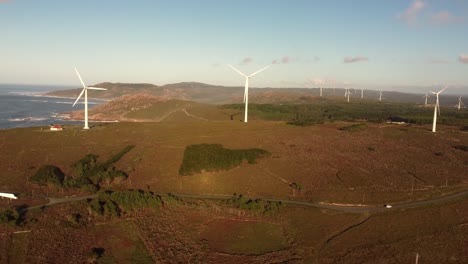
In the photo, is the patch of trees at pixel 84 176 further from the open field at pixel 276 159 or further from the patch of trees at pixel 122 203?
the patch of trees at pixel 122 203

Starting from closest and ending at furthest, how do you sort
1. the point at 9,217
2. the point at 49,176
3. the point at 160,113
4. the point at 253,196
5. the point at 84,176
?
the point at 9,217 → the point at 253,196 → the point at 49,176 → the point at 84,176 → the point at 160,113

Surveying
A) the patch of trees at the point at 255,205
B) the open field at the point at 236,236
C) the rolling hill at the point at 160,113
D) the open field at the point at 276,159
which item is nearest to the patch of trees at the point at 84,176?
the open field at the point at 276,159

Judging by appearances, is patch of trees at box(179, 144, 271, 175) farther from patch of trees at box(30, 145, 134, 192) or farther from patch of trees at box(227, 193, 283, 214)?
patch of trees at box(227, 193, 283, 214)

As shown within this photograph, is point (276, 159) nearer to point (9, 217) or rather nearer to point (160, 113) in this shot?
point (9, 217)

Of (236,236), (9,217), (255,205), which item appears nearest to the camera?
(9,217)

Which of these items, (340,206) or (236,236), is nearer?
(236,236)

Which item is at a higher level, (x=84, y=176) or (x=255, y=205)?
(x=84, y=176)

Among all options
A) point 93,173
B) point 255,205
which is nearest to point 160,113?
point 93,173
